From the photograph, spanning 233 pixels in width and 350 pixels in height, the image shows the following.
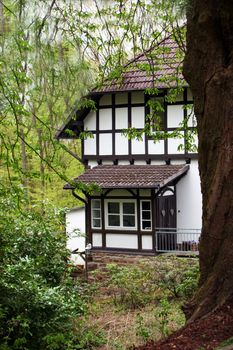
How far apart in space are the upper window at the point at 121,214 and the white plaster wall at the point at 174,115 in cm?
253

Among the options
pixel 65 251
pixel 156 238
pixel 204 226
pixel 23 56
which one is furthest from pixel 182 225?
pixel 204 226

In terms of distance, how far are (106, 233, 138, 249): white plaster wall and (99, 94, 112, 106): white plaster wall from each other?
4019 millimetres

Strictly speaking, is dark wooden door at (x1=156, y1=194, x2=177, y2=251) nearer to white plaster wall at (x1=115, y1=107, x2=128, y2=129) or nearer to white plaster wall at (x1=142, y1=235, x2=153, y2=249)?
white plaster wall at (x1=142, y1=235, x2=153, y2=249)

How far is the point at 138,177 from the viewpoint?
49.2 feet

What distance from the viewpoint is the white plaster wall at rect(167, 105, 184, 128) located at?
15.1 metres

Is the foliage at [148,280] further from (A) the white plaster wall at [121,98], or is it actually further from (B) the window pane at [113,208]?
(A) the white plaster wall at [121,98]

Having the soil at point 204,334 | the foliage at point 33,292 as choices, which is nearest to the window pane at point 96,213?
the foliage at point 33,292

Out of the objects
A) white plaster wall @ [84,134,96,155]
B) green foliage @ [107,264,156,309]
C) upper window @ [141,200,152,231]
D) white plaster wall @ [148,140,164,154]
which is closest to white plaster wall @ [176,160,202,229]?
white plaster wall @ [148,140,164,154]

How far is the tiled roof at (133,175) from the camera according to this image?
573 inches

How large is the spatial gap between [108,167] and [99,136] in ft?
3.29

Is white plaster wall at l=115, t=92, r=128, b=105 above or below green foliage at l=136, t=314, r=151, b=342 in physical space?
above

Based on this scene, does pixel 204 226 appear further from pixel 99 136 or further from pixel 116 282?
pixel 99 136

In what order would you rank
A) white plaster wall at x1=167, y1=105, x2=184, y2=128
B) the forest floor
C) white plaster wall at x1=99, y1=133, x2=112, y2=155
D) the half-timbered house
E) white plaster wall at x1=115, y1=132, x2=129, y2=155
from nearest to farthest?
1. the forest floor
2. the half-timbered house
3. white plaster wall at x1=167, y1=105, x2=184, y2=128
4. white plaster wall at x1=115, y1=132, x2=129, y2=155
5. white plaster wall at x1=99, y1=133, x2=112, y2=155

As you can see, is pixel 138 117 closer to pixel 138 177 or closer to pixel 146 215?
pixel 138 177
